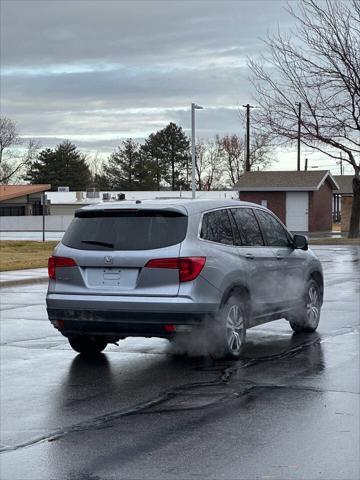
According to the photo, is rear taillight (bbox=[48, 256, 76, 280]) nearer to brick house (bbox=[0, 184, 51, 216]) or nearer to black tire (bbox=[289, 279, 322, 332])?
black tire (bbox=[289, 279, 322, 332])

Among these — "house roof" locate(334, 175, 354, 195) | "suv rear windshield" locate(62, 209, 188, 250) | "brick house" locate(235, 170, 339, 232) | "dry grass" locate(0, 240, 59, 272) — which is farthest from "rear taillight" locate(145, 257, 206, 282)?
"house roof" locate(334, 175, 354, 195)

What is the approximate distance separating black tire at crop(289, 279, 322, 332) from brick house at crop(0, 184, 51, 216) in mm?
70068

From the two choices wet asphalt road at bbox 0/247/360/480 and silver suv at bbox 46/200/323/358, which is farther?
silver suv at bbox 46/200/323/358

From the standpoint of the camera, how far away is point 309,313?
11180mm

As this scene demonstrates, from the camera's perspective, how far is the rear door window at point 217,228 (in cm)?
925

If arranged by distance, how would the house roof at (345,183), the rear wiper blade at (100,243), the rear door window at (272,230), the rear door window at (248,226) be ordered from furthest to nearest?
the house roof at (345,183)
the rear door window at (272,230)
the rear door window at (248,226)
the rear wiper blade at (100,243)

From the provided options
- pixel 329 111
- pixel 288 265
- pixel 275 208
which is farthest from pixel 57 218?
pixel 288 265

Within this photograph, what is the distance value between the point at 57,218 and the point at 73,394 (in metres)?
63.9

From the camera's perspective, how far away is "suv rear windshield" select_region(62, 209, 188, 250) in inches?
353

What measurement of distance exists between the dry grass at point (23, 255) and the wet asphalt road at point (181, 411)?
14.0 m

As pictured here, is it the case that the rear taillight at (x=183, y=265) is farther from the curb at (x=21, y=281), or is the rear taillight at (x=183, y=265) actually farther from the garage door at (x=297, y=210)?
the garage door at (x=297, y=210)

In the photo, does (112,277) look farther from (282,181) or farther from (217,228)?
(282,181)

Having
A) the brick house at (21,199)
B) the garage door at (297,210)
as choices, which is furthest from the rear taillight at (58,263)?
the brick house at (21,199)

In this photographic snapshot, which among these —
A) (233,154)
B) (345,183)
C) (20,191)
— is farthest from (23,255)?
(233,154)
